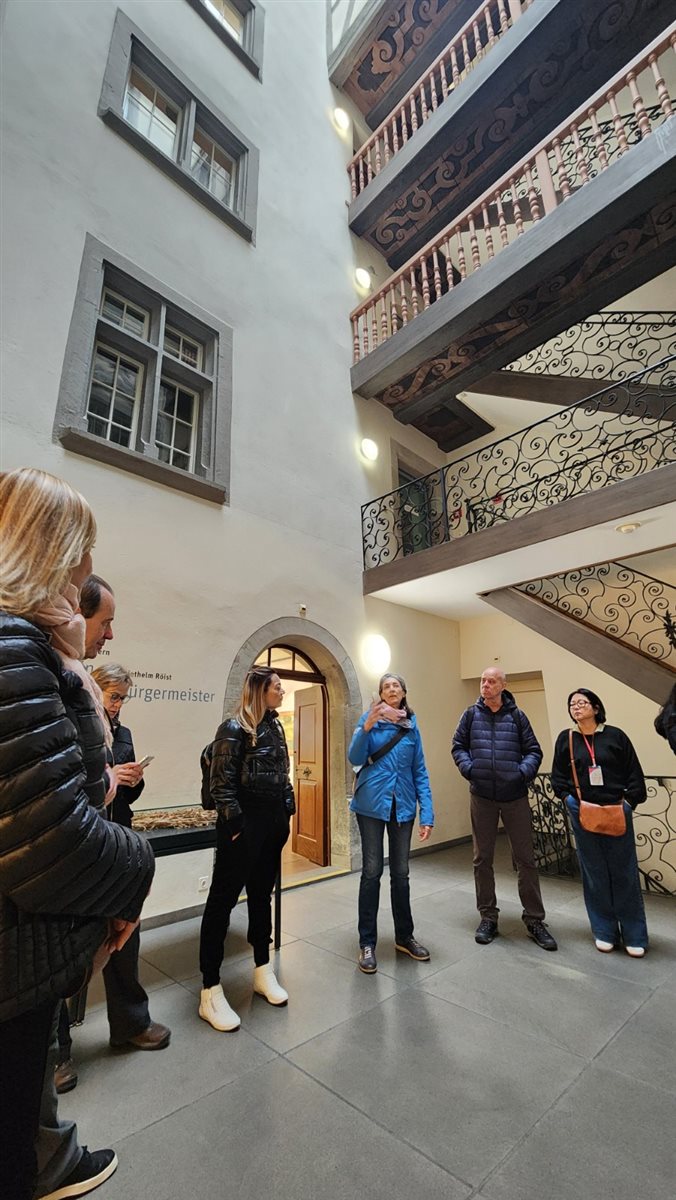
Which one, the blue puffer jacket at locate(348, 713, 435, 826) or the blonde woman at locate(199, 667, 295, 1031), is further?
the blue puffer jacket at locate(348, 713, 435, 826)

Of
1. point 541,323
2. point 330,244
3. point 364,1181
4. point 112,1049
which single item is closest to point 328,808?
point 112,1049

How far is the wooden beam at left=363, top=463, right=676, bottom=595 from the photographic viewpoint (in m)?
3.86

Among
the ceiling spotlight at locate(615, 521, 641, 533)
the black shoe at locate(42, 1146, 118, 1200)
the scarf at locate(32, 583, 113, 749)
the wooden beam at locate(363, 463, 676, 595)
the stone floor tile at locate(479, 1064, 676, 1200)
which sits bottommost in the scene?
the stone floor tile at locate(479, 1064, 676, 1200)

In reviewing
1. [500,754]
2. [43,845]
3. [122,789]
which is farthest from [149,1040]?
[500,754]

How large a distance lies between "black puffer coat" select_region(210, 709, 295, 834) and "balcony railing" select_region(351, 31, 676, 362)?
555 centimetres

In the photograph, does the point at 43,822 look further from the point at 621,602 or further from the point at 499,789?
the point at 621,602

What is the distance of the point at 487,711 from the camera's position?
12.2 ft

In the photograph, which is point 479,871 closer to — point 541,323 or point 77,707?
point 77,707

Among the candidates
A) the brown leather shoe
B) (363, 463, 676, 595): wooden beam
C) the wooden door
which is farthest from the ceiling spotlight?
the brown leather shoe

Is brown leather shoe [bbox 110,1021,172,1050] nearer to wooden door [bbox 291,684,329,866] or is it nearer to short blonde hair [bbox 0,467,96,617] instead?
short blonde hair [bbox 0,467,96,617]

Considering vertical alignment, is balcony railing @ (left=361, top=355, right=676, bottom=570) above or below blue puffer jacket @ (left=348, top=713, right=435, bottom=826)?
above

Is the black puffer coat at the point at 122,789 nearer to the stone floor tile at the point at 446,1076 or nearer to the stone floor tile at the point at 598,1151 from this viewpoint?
the stone floor tile at the point at 446,1076

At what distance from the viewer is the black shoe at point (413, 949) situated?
2.96 m

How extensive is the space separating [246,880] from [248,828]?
276 mm
